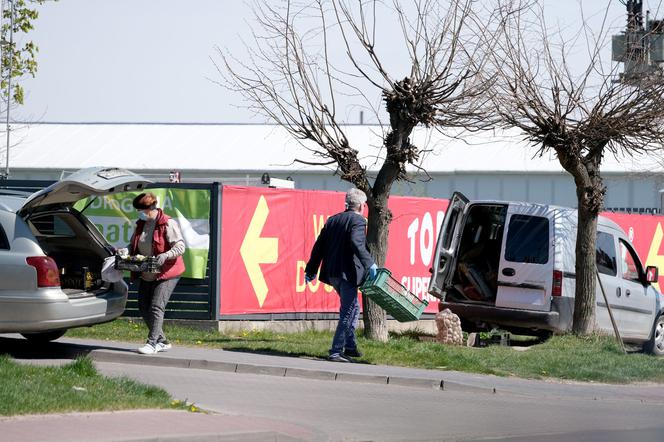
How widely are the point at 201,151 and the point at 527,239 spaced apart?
3412 cm

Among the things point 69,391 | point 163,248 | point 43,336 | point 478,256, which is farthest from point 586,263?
point 69,391

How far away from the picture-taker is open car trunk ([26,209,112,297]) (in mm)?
13688

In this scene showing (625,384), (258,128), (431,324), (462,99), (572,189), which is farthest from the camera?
(258,128)

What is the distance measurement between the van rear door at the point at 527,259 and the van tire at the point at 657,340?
302cm

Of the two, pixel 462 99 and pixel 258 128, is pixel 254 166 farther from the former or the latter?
pixel 462 99

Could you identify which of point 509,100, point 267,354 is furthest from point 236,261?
point 509,100

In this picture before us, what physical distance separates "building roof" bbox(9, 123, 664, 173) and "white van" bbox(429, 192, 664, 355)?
2697 centimetres

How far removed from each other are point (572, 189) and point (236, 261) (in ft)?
105

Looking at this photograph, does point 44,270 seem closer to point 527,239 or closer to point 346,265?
point 346,265

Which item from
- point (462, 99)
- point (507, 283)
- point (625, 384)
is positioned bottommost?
point (625, 384)

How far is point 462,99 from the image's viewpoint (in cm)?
1595

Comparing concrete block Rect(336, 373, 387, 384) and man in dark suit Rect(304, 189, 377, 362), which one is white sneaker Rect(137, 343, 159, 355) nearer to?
man in dark suit Rect(304, 189, 377, 362)

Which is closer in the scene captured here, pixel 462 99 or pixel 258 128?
pixel 462 99

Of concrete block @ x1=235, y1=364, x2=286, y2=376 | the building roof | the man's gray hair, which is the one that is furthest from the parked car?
the building roof
